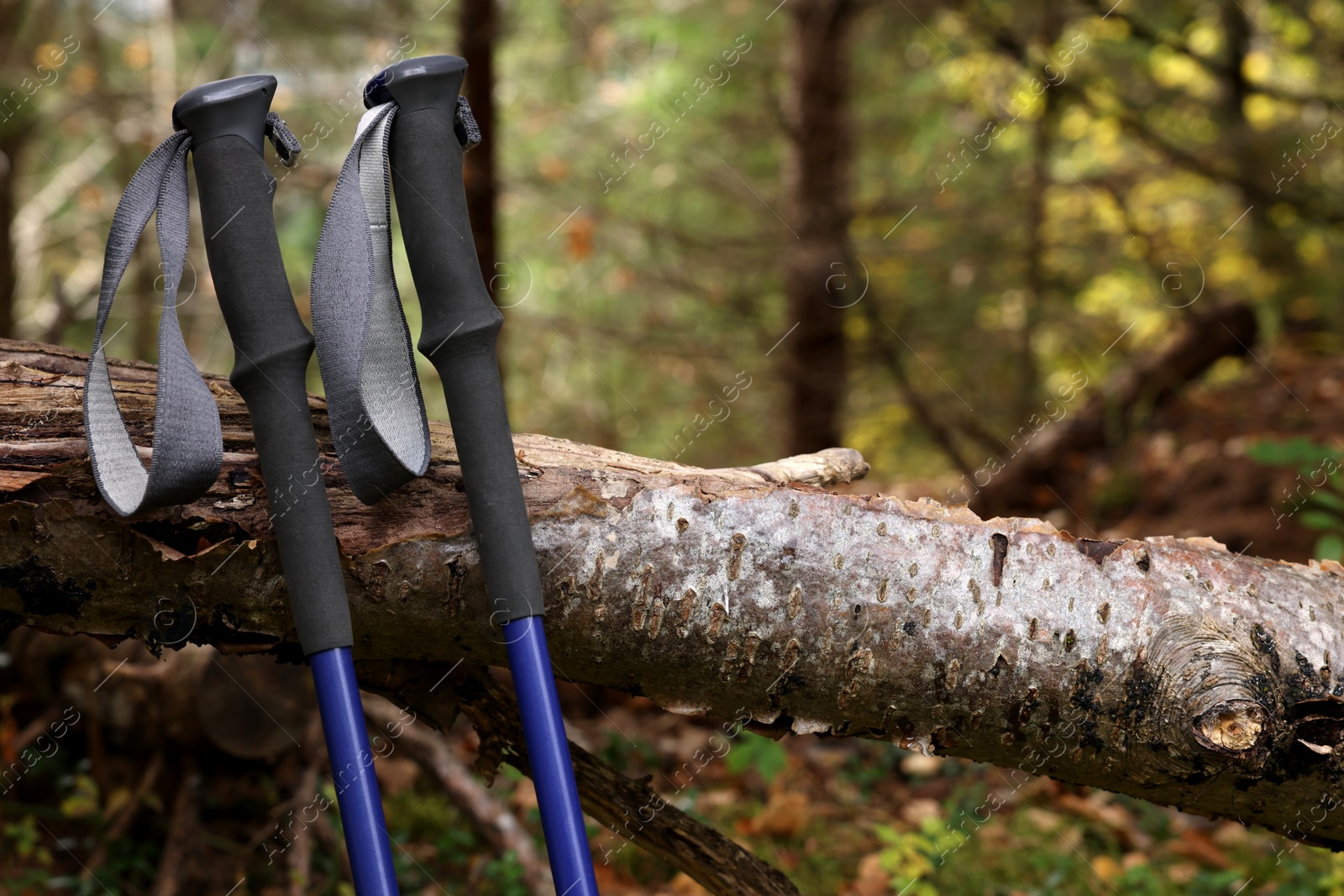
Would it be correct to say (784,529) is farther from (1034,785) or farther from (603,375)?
(603,375)

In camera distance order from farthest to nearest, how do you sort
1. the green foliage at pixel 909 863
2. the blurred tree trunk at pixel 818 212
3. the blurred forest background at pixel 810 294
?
1. the blurred tree trunk at pixel 818 212
2. the blurred forest background at pixel 810 294
3. the green foliage at pixel 909 863

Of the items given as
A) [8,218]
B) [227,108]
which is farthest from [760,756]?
[8,218]

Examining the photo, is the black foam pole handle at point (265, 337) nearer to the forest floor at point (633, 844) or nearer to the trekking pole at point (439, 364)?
the trekking pole at point (439, 364)

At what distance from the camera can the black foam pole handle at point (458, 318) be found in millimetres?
1479

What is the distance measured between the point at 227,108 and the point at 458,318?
1.67ft

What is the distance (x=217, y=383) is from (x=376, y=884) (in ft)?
3.20

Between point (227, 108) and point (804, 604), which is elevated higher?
point (227, 108)

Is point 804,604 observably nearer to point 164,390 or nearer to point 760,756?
point 164,390

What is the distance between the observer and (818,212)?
5586 mm

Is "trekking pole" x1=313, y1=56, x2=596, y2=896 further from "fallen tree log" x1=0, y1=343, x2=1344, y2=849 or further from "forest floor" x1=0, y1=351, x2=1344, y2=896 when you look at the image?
"forest floor" x1=0, y1=351, x2=1344, y2=896

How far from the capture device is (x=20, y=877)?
7.87 feet

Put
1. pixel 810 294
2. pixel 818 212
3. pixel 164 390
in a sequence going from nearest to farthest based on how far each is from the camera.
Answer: pixel 164 390 → pixel 818 212 → pixel 810 294

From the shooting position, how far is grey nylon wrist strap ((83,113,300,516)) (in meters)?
1.44

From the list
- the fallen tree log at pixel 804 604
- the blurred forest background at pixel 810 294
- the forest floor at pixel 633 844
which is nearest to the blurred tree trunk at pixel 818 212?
the blurred forest background at pixel 810 294
